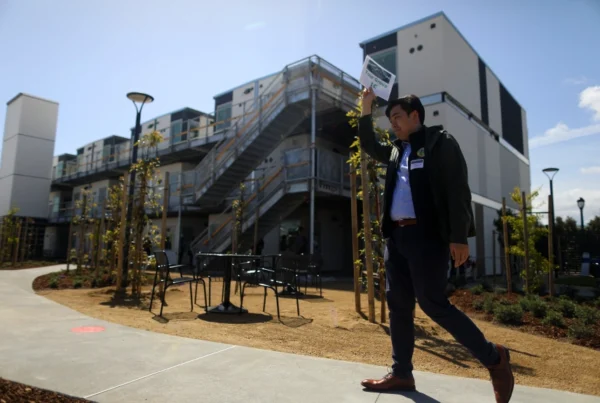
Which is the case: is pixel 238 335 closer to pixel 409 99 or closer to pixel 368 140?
pixel 368 140

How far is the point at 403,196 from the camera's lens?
2.43 meters

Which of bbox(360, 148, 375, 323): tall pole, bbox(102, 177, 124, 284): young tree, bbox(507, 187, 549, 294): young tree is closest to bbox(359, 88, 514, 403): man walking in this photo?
bbox(360, 148, 375, 323): tall pole

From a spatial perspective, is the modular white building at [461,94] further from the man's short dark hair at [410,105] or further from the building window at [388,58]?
the man's short dark hair at [410,105]

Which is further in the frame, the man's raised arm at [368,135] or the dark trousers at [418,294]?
the man's raised arm at [368,135]

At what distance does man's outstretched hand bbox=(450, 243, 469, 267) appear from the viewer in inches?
83.2

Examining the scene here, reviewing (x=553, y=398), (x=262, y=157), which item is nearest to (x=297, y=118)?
(x=262, y=157)

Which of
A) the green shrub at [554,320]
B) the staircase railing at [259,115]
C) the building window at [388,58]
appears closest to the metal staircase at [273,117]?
the staircase railing at [259,115]

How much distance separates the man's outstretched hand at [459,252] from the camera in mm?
2113

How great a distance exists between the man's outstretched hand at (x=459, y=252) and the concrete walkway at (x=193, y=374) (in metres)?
0.85

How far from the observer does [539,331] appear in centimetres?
554

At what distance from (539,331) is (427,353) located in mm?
2621

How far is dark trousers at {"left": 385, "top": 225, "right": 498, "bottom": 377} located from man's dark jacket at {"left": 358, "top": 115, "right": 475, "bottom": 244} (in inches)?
4.2

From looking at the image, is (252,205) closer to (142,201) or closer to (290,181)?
(290,181)

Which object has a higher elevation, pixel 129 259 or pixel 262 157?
pixel 262 157
